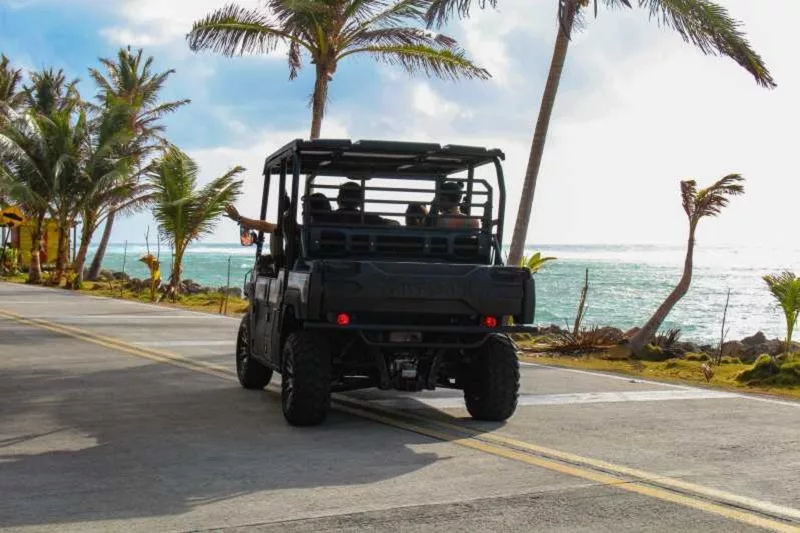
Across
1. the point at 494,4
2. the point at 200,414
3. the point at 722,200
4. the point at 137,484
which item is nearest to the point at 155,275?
the point at 494,4

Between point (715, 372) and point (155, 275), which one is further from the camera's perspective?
point (155, 275)

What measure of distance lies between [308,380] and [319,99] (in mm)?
16925

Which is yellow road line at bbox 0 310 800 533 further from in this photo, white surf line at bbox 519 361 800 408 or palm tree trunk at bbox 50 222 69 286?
palm tree trunk at bbox 50 222 69 286

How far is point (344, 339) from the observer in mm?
9047

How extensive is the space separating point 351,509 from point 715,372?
11.5 m

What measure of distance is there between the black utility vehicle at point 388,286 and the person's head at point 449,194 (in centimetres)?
1

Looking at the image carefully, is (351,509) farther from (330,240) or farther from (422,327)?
(330,240)

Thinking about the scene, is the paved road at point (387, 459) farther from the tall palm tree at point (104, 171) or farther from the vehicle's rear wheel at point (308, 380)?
the tall palm tree at point (104, 171)

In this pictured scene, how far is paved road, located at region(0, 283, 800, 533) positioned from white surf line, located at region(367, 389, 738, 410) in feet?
0.13

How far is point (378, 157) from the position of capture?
396 inches

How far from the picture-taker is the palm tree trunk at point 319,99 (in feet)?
81.2

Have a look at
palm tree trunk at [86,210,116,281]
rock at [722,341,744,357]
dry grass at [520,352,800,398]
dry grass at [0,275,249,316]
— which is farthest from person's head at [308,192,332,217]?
palm tree trunk at [86,210,116,281]

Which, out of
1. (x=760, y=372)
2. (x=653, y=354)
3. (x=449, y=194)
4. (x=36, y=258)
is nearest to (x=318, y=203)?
(x=449, y=194)

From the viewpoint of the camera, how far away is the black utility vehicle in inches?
336
